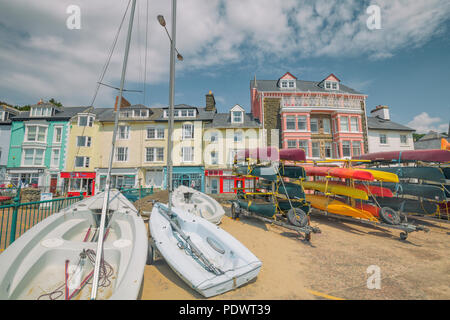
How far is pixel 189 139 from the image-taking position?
72.9 feet

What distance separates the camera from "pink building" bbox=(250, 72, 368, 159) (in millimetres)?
21066

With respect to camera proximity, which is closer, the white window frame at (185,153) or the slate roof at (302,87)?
the white window frame at (185,153)

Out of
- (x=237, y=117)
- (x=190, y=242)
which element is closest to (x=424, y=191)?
(x=190, y=242)

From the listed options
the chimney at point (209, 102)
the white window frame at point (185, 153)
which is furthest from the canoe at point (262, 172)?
the chimney at point (209, 102)

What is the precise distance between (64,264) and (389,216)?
10129mm

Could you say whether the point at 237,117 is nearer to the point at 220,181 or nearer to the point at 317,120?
the point at 220,181

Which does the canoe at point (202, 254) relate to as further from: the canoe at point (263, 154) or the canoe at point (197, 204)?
the canoe at point (263, 154)

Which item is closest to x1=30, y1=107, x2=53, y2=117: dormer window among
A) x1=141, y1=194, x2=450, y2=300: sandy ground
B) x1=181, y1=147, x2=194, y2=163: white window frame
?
x1=181, y1=147, x2=194, y2=163: white window frame

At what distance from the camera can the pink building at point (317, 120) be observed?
21066mm

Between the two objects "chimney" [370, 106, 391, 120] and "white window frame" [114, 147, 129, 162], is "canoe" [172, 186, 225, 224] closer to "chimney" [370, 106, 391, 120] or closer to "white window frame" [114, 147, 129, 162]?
"white window frame" [114, 147, 129, 162]

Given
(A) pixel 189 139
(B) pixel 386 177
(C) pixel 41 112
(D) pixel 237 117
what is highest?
(C) pixel 41 112

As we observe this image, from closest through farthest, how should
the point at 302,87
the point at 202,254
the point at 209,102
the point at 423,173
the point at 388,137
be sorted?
1. the point at 202,254
2. the point at 423,173
3. the point at 388,137
4. the point at 302,87
5. the point at 209,102

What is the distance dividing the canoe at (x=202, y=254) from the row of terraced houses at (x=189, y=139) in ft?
51.2
